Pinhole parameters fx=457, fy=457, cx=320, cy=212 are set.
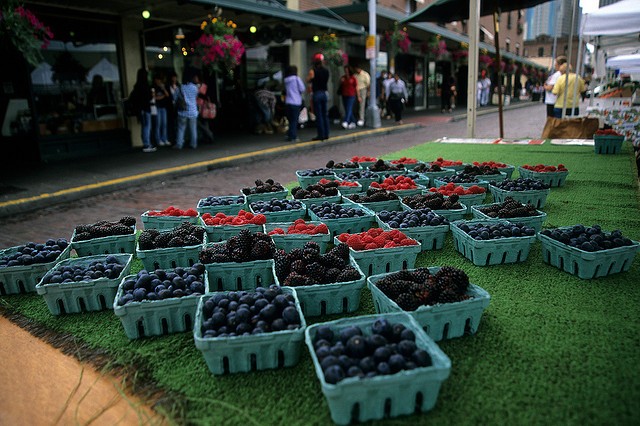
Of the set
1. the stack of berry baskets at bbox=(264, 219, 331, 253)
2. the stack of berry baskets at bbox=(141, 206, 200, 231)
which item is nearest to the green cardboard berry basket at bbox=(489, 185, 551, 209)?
A: the stack of berry baskets at bbox=(264, 219, 331, 253)

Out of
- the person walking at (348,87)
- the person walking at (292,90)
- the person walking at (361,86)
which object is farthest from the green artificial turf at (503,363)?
the person walking at (361,86)

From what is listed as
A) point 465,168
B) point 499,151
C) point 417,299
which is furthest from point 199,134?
point 417,299

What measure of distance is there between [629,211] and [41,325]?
4841 millimetres

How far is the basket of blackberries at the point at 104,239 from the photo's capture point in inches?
134

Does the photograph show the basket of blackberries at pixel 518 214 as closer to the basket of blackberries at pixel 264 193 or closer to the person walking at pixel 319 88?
the basket of blackberries at pixel 264 193

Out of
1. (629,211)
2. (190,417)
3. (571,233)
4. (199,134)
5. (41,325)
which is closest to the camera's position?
(190,417)

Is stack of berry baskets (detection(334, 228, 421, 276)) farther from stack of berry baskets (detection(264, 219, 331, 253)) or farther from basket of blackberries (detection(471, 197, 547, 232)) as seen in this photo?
basket of blackberries (detection(471, 197, 547, 232))

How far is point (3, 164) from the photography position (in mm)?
9023

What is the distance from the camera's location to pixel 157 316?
236cm

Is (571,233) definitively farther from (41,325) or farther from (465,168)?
(41,325)

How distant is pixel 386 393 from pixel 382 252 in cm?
130

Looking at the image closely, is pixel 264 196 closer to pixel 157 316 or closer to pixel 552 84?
pixel 157 316

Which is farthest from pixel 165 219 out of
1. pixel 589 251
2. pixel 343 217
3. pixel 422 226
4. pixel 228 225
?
pixel 589 251

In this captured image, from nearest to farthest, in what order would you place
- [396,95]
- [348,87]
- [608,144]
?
1. [608,144]
2. [348,87]
3. [396,95]
